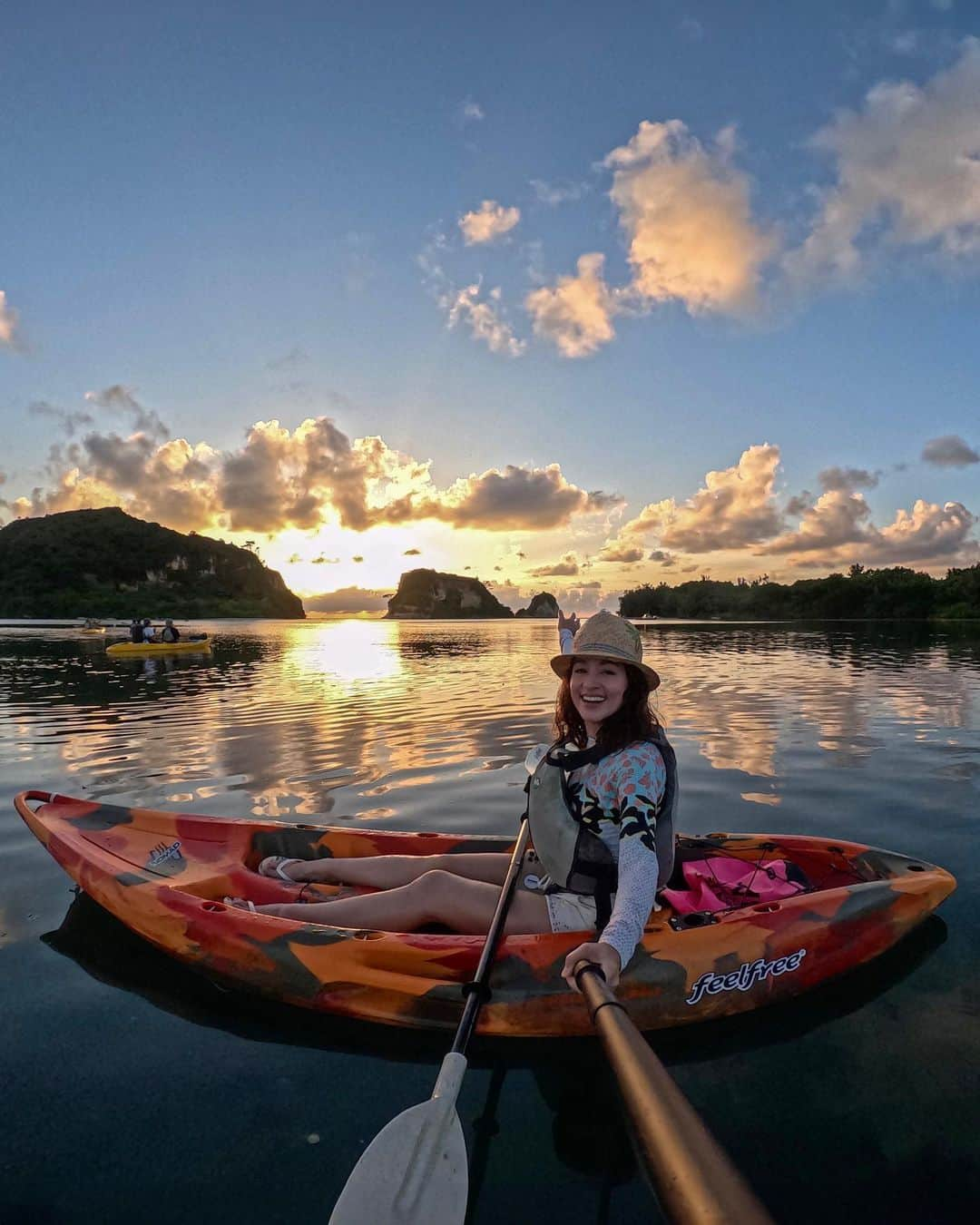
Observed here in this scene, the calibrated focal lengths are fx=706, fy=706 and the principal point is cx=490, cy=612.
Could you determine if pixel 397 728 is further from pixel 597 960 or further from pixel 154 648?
pixel 154 648

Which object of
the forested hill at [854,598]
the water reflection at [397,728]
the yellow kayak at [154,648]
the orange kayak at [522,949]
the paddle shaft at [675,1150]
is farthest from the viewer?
the forested hill at [854,598]

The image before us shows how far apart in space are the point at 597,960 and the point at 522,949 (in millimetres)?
980

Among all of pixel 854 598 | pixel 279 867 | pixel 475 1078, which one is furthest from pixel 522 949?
pixel 854 598

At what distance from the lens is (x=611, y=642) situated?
437 centimetres

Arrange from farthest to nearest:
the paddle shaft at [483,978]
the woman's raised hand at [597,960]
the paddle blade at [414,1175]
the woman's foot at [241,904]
→ the woman's foot at [241,904] → the paddle shaft at [483,978] → the woman's raised hand at [597,960] → the paddle blade at [414,1175]

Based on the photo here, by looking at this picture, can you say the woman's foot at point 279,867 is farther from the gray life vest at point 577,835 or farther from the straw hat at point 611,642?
the straw hat at point 611,642

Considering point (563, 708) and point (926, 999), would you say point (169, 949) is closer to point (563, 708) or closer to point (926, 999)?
point (563, 708)

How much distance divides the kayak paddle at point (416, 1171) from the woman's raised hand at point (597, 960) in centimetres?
61

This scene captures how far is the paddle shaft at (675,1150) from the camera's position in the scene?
1.66 m

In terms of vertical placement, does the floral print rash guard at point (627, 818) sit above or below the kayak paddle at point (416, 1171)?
above

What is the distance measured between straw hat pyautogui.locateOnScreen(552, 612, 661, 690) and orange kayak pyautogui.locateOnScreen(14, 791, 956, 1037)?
1.67m

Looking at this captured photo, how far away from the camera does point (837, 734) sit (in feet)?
43.5

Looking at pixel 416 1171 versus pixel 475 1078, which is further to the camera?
pixel 475 1078

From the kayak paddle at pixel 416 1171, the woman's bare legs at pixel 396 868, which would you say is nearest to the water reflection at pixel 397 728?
the woman's bare legs at pixel 396 868
